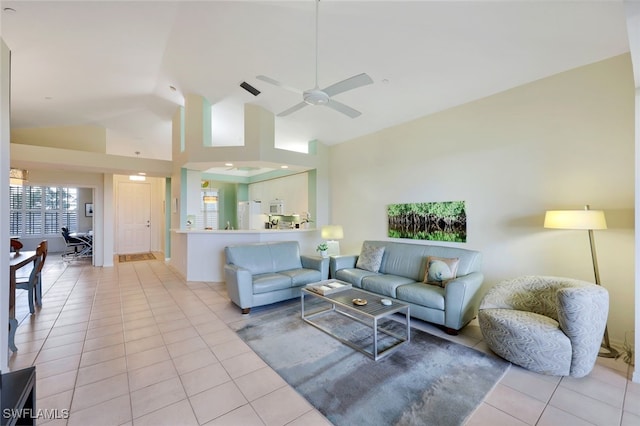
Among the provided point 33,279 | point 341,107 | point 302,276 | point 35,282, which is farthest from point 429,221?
point 35,282

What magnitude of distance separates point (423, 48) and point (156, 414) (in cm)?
415

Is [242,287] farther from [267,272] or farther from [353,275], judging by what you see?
[353,275]

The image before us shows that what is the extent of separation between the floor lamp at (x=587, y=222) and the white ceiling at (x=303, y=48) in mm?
1690

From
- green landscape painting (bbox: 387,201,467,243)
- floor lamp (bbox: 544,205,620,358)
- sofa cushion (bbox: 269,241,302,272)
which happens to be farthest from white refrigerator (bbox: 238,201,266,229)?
floor lamp (bbox: 544,205,620,358)

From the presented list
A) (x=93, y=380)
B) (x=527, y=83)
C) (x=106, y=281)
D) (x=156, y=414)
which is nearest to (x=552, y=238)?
(x=527, y=83)

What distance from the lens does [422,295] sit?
10.6 ft

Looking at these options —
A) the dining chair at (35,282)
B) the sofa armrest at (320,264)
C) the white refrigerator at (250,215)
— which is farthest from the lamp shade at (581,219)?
the white refrigerator at (250,215)

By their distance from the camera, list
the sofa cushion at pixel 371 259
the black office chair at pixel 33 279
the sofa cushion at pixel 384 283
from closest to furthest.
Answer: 1. the black office chair at pixel 33 279
2. the sofa cushion at pixel 384 283
3. the sofa cushion at pixel 371 259

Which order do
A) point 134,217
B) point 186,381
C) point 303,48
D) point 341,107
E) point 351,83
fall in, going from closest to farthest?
1. point 186,381
2. point 351,83
3. point 341,107
4. point 303,48
5. point 134,217

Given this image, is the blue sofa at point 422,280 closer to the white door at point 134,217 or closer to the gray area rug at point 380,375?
the gray area rug at point 380,375

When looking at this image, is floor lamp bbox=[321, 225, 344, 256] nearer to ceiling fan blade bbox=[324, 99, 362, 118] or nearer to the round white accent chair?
ceiling fan blade bbox=[324, 99, 362, 118]

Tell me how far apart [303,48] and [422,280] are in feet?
11.4

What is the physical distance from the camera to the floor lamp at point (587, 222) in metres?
2.51

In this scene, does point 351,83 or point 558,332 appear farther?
point 351,83
